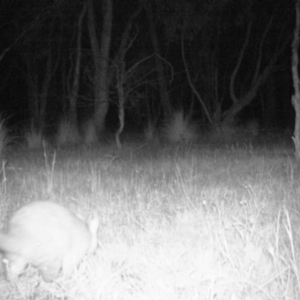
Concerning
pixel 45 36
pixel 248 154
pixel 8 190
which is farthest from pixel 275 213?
pixel 45 36

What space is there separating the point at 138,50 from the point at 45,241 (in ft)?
70.4

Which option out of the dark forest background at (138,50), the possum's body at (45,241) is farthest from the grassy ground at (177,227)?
the dark forest background at (138,50)

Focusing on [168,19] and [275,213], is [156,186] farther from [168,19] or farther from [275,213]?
[168,19]

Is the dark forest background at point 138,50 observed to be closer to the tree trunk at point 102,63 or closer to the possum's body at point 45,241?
the tree trunk at point 102,63

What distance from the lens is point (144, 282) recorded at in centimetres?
346

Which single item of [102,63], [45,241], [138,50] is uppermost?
[45,241]

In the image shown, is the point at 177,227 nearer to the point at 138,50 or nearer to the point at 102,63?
the point at 102,63

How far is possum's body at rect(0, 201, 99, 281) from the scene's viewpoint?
331 cm

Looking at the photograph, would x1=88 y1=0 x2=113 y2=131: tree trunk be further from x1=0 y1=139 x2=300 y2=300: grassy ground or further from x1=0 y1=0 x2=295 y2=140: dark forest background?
x1=0 y1=139 x2=300 y2=300: grassy ground

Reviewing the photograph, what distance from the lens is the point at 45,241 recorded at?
3.34 metres

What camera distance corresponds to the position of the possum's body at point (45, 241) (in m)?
3.31

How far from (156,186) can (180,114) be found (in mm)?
8570

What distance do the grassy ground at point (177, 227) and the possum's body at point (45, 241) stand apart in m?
0.12

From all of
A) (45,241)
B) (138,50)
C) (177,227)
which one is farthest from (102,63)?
(45,241)
